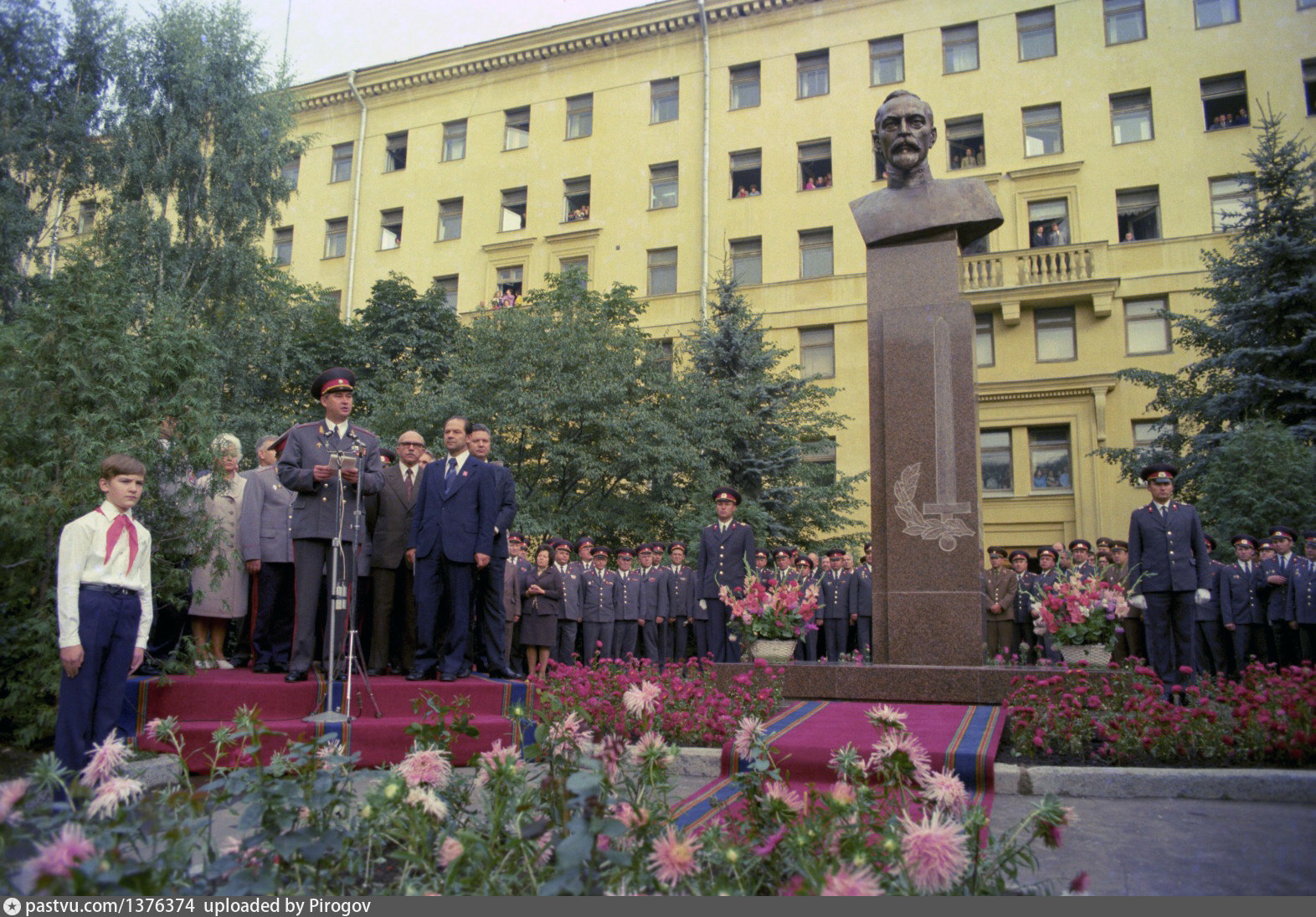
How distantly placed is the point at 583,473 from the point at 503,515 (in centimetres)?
1116

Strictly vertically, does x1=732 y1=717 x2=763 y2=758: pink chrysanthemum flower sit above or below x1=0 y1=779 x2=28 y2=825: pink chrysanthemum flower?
above

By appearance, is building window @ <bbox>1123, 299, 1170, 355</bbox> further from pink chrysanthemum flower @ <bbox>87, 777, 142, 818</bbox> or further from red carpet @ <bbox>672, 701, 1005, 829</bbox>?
pink chrysanthemum flower @ <bbox>87, 777, 142, 818</bbox>

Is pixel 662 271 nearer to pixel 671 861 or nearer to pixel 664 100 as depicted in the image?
pixel 664 100

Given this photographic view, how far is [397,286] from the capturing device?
2459 centimetres

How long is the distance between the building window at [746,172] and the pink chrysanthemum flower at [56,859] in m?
27.4

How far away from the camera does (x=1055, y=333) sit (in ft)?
80.9

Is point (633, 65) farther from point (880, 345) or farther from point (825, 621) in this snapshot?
point (880, 345)

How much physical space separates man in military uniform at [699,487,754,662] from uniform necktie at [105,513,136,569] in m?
6.34

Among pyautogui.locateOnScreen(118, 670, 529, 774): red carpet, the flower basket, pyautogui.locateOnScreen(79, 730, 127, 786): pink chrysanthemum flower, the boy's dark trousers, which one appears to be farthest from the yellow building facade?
pyautogui.locateOnScreen(79, 730, 127, 786): pink chrysanthemum flower

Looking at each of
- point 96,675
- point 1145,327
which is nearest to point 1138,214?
point 1145,327

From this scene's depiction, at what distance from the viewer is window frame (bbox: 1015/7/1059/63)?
25344 mm

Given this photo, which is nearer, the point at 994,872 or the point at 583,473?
the point at 994,872

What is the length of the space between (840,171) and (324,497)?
76.2ft

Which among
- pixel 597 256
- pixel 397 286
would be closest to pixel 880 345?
pixel 397 286
